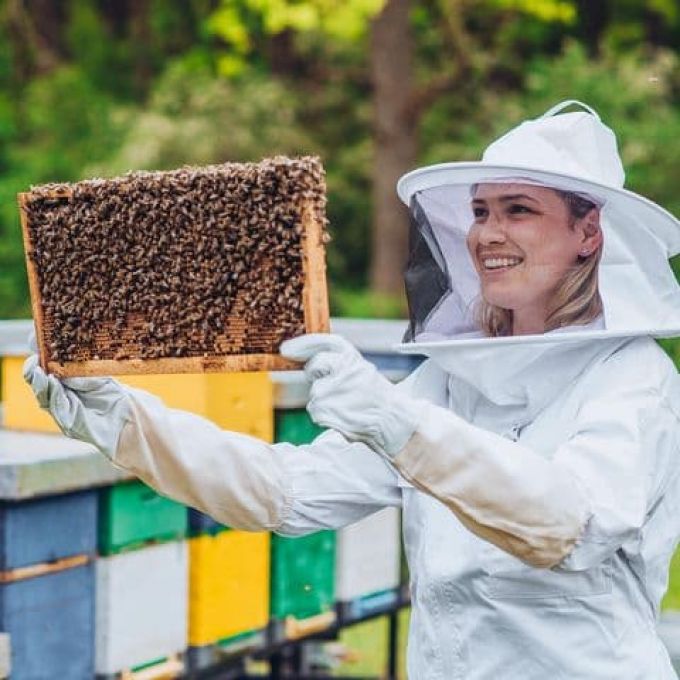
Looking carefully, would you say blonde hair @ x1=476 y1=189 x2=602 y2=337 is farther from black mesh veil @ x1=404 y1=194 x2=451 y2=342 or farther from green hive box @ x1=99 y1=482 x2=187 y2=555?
green hive box @ x1=99 y1=482 x2=187 y2=555

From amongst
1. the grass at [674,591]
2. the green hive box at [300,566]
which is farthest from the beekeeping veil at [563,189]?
the grass at [674,591]

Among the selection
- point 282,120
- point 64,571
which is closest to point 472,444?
point 64,571

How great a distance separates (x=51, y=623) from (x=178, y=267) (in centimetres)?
189

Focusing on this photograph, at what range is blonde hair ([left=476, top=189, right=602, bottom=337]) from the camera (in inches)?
100.0

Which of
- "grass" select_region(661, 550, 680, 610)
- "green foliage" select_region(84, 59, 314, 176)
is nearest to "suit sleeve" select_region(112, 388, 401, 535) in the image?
"grass" select_region(661, 550, 680, 610)

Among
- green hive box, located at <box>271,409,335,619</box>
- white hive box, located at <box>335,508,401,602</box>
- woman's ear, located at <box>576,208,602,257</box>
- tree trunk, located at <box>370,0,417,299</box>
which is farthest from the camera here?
tree trunk, located at <box>370,0,417,299</box>

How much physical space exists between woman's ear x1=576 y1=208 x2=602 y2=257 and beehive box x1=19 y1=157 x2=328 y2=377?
1.91 feet

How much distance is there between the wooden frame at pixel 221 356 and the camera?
2188 millimetres

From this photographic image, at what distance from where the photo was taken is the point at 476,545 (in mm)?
2459

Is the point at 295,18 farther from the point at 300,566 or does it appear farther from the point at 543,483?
the point at 543,483

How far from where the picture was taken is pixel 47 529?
12.8 ft

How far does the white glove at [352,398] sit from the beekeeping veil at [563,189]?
308 millimetres

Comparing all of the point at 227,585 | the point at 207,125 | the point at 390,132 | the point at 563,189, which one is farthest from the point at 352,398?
the point at 207,125

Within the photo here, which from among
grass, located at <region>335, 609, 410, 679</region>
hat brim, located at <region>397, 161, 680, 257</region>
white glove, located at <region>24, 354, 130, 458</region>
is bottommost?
grass, located at <region>335, 609, 410, 679</region>
